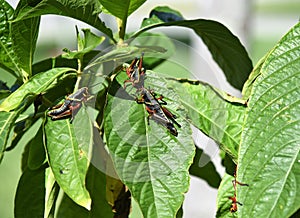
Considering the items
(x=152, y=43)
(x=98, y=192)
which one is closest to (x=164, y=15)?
(x=152, y=43)

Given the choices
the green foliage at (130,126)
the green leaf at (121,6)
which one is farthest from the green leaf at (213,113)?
the green leaf at (121,6)

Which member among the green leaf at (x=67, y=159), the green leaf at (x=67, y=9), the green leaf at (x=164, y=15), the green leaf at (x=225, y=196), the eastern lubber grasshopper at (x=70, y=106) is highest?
the green leaf at (x=67, y=9)

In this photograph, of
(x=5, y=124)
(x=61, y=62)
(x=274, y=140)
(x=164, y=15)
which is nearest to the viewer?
(x=274, y=140)

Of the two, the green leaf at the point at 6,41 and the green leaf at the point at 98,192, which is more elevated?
the green leaf at the point at 6,41

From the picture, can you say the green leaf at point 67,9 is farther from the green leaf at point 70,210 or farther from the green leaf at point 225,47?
the green leaf at point 70,210

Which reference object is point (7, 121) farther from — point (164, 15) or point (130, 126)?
point (164, 15)

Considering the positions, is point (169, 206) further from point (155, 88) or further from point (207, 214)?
point (207, 214)

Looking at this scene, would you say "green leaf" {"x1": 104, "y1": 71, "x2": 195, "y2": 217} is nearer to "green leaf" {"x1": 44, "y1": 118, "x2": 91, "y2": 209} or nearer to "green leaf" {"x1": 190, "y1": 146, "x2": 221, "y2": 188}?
"green leaf" {"x1": 44, "y1": 118, "x2": 91, "y2": 209}

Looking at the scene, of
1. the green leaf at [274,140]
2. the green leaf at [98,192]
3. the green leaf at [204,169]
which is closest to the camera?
the green leaf at [274,140]
